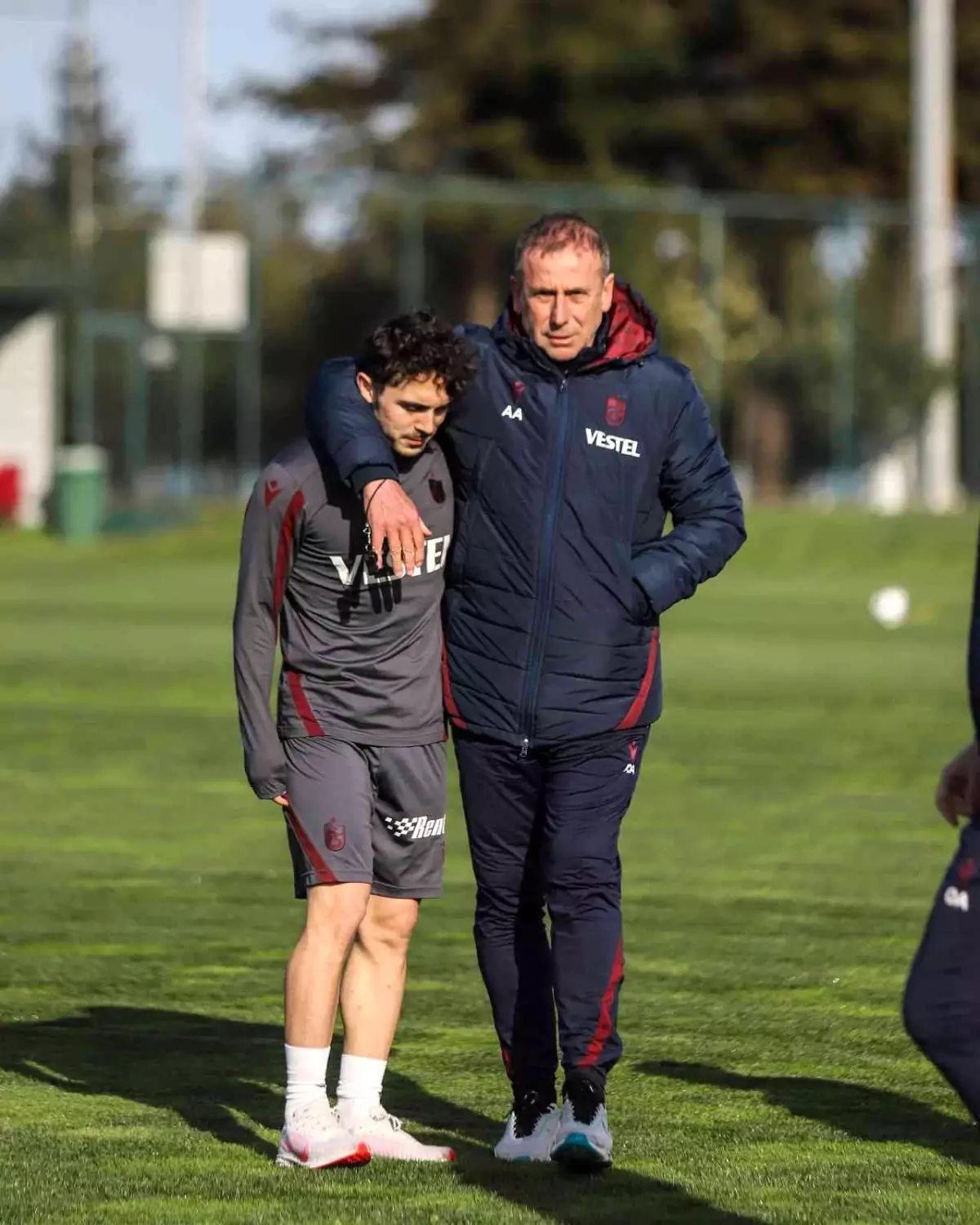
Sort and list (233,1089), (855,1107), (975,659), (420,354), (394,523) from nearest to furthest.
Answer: (975,659), (394,523), (420,354), (855,1107), (233,1089)

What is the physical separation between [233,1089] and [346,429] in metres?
1.87

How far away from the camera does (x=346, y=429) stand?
567 centimetres

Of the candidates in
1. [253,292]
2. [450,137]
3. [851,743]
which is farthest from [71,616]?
[450,137]

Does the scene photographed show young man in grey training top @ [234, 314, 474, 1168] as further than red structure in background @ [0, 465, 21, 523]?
No

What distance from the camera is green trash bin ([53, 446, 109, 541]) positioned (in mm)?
40094

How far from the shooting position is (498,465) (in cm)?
580

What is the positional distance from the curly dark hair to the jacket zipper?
24 cm

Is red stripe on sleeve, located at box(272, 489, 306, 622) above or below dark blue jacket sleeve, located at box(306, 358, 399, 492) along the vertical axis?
below

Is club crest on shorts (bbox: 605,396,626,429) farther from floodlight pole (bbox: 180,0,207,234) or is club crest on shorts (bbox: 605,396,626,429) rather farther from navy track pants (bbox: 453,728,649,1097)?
floodlight pole (bbox: 180,0,207,234)

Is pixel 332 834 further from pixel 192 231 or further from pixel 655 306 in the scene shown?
pixel 192 231

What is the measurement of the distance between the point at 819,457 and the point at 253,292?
937cm

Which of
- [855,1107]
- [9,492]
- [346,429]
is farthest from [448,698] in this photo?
[9,492]

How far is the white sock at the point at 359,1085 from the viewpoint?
5.89 meters

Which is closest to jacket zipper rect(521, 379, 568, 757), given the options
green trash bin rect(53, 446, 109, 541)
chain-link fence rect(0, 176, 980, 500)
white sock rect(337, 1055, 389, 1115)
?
white sock rect(337, 1055, 389, 1115)
